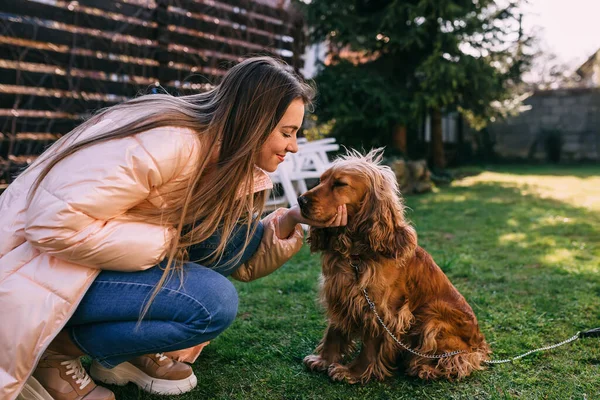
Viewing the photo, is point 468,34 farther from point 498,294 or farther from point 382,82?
point 498,294

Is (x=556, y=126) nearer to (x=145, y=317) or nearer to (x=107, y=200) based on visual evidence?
(x=145, y=317)

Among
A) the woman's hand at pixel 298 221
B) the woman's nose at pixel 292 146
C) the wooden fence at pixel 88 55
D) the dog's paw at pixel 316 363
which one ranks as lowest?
the dog's paw at pixel 316 363

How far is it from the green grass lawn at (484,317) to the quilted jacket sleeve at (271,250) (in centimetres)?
43

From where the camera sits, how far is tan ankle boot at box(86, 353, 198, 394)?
2248 mm

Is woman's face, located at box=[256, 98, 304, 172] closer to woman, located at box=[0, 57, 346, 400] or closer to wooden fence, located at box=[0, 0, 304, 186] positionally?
woman, located at box=[0, 57, 346, 400]

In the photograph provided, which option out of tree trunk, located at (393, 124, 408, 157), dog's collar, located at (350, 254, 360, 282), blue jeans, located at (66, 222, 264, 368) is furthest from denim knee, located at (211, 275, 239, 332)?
tree trunk, located at (393, 124, 408, 157)

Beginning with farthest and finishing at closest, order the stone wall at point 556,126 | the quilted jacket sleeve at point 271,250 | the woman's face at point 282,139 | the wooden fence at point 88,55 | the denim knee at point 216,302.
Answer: the stone wall at point 556,126 → the wooden fence at point 88,55 → the quilted jacket sleeve at point 271,250 → the woman's face at point 282,139 → the denim knee at point 216,302

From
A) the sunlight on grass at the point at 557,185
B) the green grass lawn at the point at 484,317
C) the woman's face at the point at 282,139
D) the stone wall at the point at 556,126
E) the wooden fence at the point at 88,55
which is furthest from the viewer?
the stone wall at the point at 556,126

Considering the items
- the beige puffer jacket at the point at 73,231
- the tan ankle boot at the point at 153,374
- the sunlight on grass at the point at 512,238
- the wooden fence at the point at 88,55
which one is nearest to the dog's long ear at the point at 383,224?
the beige puffer jacket at the point at 73,231

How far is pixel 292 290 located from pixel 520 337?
4.88 ft

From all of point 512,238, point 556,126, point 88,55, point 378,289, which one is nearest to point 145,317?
point 378,289

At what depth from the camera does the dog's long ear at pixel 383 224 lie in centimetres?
238

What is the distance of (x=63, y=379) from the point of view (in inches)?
78.5

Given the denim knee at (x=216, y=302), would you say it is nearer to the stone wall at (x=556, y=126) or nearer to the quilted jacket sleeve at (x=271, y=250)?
A: the quilted jacket sleeve at (x=271, y=250)
